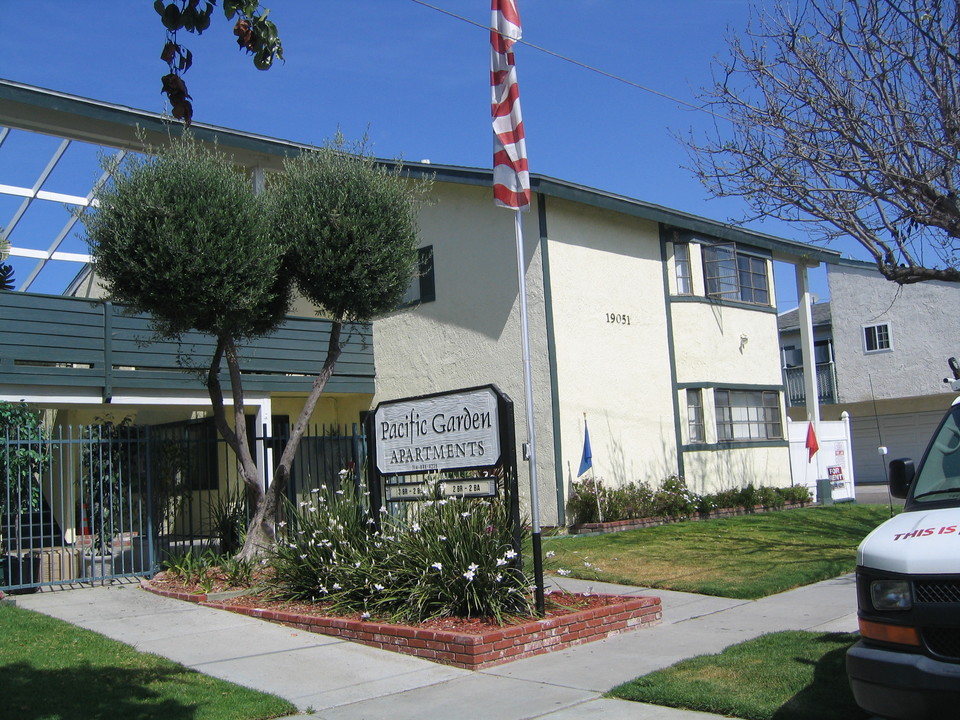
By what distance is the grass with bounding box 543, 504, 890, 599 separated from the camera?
1110 cm

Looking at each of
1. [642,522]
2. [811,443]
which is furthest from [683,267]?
[642,522]

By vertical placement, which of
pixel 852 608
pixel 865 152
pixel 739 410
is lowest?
pixel 852 608

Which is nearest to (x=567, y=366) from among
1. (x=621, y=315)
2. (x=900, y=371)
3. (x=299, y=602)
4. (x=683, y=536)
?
(x=621, y=315)

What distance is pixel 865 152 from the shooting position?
38.6ft

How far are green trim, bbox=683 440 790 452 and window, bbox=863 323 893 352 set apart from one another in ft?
45.5

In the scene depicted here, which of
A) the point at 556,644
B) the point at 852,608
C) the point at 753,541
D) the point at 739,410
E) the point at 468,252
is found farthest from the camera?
the point at 739,410

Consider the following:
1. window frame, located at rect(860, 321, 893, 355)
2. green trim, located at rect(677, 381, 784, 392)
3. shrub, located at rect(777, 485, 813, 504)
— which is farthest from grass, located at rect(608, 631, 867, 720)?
window frame, located at rect(860, 321, 893, 355)

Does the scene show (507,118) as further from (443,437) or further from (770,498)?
(770,498)

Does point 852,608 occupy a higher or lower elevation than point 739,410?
lower

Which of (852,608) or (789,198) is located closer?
(852,608)

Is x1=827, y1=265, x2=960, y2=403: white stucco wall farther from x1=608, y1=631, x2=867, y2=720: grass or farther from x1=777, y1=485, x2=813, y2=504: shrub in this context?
x1=608, y1=631, x2=867, y2=720: grass

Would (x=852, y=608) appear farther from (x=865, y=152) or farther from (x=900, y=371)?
(x=900, y=371)

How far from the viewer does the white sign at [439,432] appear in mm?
8969

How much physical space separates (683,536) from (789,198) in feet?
18.8
